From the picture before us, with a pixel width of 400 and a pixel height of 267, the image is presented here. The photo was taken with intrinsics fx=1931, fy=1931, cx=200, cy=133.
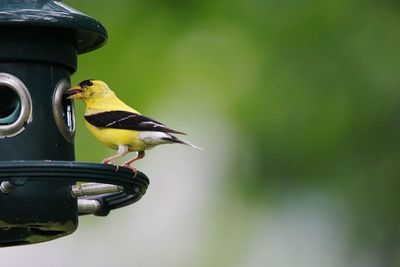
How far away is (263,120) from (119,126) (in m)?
1.30

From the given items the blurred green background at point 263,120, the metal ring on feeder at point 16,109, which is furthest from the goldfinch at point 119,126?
the blurred green background at point 263,120

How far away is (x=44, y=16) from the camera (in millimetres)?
8289

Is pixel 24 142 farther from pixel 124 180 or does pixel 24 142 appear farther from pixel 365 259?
pixel 365 259

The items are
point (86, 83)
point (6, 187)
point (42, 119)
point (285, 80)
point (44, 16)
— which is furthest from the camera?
point (285, 80)

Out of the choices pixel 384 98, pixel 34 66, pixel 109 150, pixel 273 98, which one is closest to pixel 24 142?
pixel 34 66

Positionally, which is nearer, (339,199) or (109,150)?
(109,150)

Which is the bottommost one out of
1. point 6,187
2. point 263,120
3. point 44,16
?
point 263,120

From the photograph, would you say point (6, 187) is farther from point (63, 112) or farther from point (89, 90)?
point (89, 90)

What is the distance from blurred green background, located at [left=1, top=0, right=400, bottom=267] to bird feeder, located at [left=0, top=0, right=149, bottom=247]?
775mm

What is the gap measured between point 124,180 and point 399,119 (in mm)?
2516

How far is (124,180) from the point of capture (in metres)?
8.01

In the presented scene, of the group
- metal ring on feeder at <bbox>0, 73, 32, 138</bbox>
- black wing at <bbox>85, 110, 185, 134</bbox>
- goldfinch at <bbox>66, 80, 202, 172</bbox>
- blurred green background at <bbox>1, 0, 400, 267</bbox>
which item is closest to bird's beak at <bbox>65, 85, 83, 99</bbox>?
goldfinch at <bbox>66, 80, 202, 172</bbox>

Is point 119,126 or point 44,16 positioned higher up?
point 44,16

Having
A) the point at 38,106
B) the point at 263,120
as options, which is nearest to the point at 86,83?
the point at 38,106
